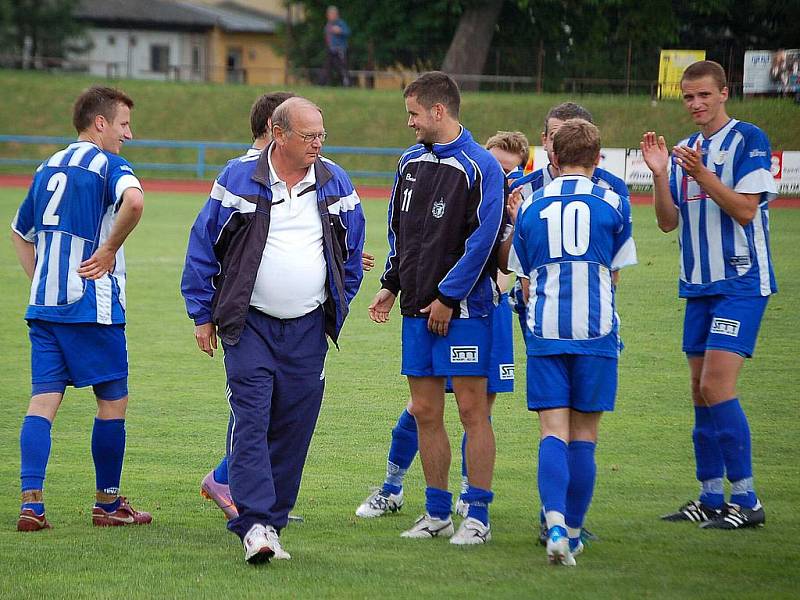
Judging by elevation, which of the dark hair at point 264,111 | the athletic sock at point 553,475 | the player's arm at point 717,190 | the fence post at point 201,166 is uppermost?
the fence post at point 201,166

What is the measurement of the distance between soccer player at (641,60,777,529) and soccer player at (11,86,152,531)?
2.49m

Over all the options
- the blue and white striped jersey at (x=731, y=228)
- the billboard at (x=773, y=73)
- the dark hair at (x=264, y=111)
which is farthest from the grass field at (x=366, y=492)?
the billboard at (x=773, y=73)

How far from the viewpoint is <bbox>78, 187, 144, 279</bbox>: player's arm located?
18.0 feet

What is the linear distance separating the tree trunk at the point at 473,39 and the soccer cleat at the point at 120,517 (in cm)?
3438

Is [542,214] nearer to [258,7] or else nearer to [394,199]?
[394,199]

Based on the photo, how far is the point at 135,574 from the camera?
184 inches

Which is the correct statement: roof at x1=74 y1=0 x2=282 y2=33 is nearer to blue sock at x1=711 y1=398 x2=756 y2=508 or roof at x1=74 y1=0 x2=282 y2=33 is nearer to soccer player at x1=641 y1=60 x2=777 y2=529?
soccer player at x1=641 y1=60 x2=777 y2=529

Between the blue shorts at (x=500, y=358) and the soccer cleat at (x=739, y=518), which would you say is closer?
the blue shorts at (x=500, y=358)

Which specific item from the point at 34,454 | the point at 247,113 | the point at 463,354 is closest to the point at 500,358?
the point at 463,354

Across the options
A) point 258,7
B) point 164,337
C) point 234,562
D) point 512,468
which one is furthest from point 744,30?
point 258,7

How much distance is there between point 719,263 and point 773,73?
24705mm

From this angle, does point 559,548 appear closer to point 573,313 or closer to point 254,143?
point 573,313

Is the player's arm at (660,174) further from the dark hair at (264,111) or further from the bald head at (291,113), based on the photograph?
the dark hair at (264,111)

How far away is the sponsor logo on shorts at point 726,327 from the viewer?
18.5 feet
